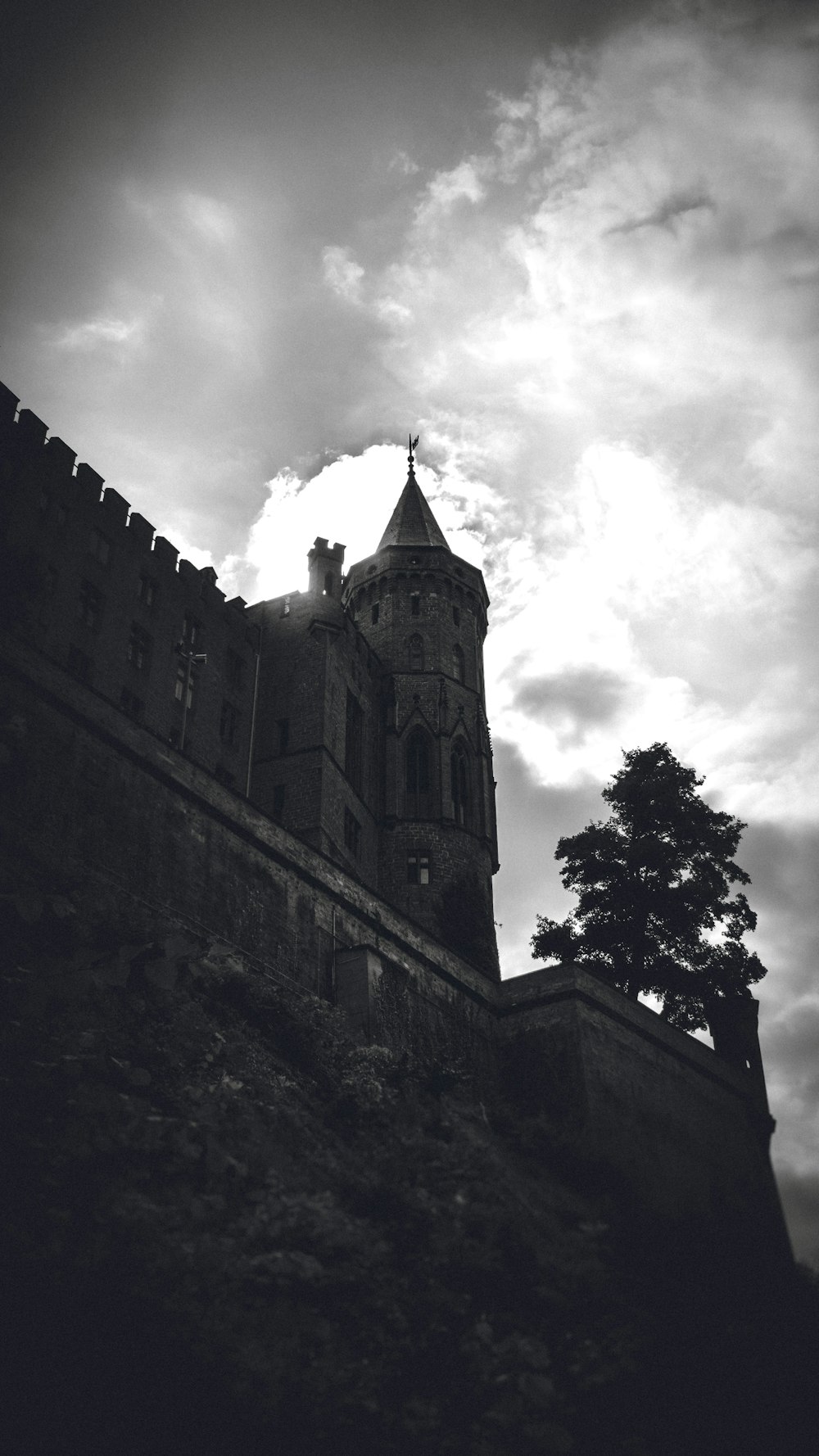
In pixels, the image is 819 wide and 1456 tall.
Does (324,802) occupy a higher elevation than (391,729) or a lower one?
lower

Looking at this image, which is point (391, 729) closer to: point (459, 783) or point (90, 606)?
point (459, 783)

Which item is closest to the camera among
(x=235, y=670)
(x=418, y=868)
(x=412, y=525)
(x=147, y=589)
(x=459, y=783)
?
(x=147, y=589)

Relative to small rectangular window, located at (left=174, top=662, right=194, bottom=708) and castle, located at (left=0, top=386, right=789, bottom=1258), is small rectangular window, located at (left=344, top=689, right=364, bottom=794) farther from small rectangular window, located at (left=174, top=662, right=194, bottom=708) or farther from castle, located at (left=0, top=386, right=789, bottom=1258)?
small rectangular window, located at (left=174, top=662, right=194, bottom=708)

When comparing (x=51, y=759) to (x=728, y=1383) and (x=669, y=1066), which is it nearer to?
(x=728, y=1383)

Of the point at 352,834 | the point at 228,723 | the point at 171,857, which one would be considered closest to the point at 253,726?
the point at 228,723

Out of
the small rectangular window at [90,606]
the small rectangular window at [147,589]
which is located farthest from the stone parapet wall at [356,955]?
the small rectangular window at [147,589]

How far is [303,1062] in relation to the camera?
60.8 feet

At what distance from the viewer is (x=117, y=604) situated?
36.2 metres

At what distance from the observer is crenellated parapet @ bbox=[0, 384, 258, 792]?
33.1 meters

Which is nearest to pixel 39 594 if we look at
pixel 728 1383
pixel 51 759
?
pixel 51 759

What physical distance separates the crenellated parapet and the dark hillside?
15644 millimetres

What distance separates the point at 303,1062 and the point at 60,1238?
8216mm

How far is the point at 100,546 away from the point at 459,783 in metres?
17.9

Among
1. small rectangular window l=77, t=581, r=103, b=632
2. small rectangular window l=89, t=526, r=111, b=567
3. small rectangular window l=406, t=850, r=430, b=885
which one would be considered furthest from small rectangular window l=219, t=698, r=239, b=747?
small rectangular window l=406, t=850, r=430, b=885
